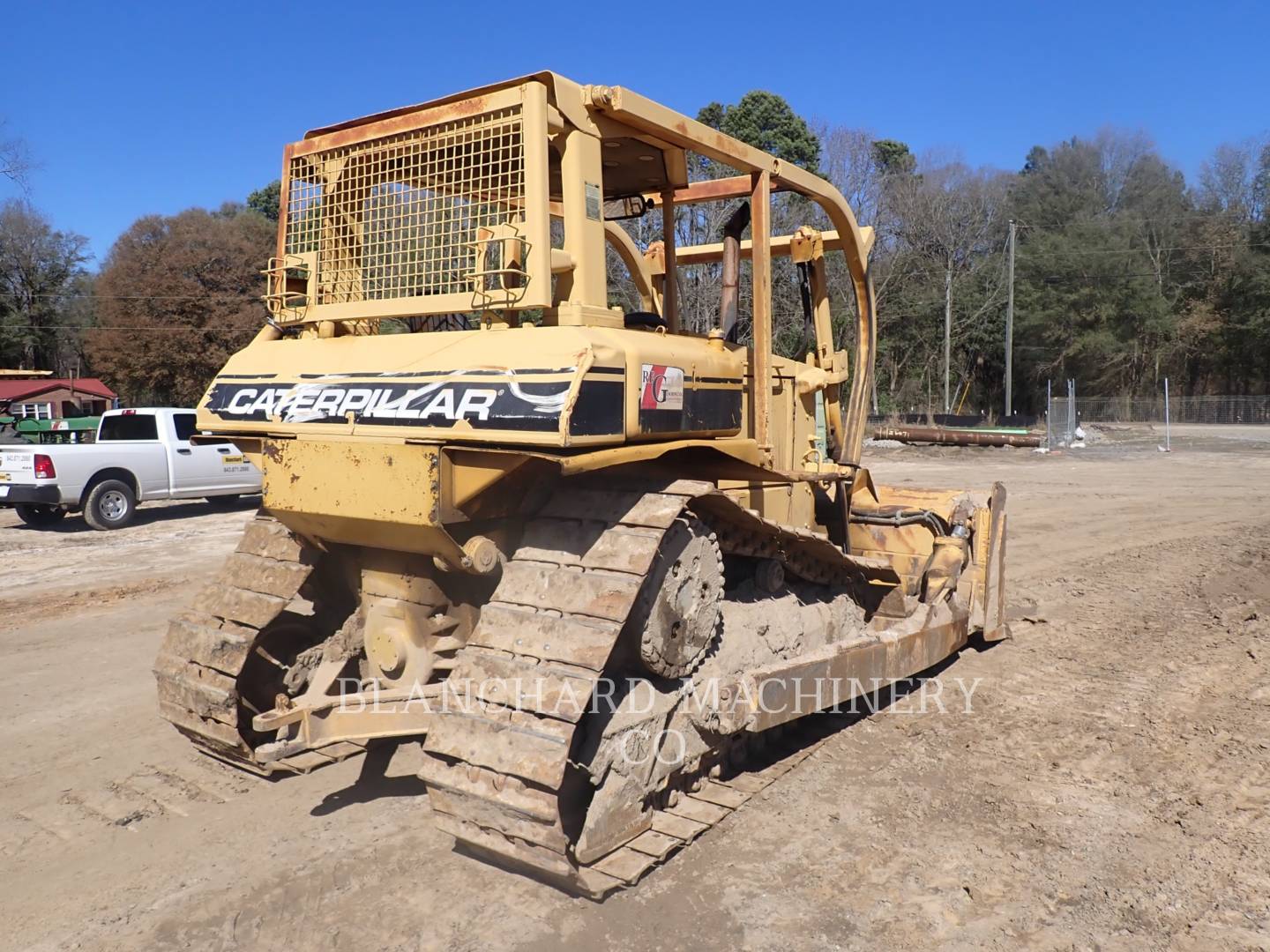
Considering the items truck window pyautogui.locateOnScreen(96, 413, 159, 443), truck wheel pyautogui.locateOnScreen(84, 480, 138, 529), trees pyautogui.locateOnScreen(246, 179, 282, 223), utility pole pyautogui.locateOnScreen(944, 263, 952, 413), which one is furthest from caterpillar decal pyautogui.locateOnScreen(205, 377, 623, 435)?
trees pyautogui.locateOnScreen(246, 179, 282, 223)

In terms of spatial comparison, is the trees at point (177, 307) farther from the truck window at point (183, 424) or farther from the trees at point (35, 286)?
the truck window at point (183, 424)

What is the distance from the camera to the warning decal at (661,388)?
12.5 feet

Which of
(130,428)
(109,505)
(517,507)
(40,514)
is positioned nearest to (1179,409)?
(130,428)

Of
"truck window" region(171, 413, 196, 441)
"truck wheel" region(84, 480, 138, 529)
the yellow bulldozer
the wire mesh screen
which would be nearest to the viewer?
the yellow bulldozer

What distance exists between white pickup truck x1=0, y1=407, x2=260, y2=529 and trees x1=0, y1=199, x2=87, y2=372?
3947 cm

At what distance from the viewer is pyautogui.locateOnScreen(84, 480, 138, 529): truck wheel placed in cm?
1393

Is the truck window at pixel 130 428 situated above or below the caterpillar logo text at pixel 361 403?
below

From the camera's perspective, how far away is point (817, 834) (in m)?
4.33

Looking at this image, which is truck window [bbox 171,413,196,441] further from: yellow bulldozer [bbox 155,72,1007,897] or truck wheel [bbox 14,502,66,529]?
yellow bulldozer [bbox 155,72,1007,897]

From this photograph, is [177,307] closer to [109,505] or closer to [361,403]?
[109,505]

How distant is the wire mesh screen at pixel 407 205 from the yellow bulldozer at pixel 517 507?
0.6 inches

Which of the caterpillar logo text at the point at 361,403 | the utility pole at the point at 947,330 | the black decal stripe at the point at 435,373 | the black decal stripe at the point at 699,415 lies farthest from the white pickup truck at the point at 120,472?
the utility pole at the point at 947,330

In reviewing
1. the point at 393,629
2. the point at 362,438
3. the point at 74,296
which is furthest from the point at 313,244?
the point at 74,296

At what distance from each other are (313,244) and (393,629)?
1.89 metres
